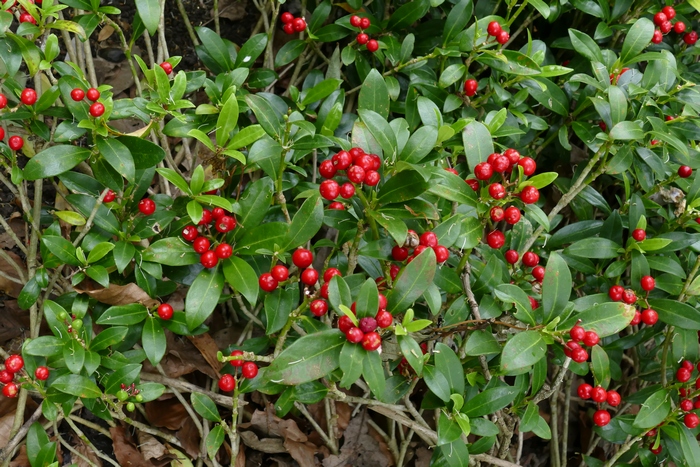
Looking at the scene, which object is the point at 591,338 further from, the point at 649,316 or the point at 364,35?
the point at 364,35

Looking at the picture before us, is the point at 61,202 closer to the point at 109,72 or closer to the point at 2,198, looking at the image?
the point at 2,198

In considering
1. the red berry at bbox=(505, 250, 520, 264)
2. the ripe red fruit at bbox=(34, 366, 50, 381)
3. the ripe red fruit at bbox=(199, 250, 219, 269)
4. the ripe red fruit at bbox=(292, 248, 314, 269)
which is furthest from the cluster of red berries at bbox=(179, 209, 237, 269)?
the red berry at bbox=(505, 250, 520, 264)

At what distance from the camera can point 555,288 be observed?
172 centimetres

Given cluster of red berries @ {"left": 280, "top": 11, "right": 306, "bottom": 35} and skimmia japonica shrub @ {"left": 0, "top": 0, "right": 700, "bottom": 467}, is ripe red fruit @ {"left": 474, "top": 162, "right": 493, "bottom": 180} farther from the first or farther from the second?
cluster of red berries @ {"left": 280, "top": 11, "right": 306, "bottom": 35}

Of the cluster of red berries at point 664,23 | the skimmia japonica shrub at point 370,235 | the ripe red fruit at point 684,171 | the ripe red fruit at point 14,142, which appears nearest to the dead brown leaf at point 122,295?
the skimmia japonica shrub at point 370,235

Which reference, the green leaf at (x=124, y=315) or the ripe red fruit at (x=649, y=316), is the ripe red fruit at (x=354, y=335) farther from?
the ripe red fruit at (x=649, y=316)

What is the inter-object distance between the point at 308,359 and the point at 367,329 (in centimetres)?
17

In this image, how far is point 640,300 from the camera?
211cm

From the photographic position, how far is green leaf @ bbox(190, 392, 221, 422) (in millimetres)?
2072

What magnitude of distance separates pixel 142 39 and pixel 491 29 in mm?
1706

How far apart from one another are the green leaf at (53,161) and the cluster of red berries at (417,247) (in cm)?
103

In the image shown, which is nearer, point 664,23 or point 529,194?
point 529,194

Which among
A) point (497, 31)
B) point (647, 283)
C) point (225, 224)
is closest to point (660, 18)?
point (497, 31)

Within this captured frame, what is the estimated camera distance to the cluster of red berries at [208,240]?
1767mm
